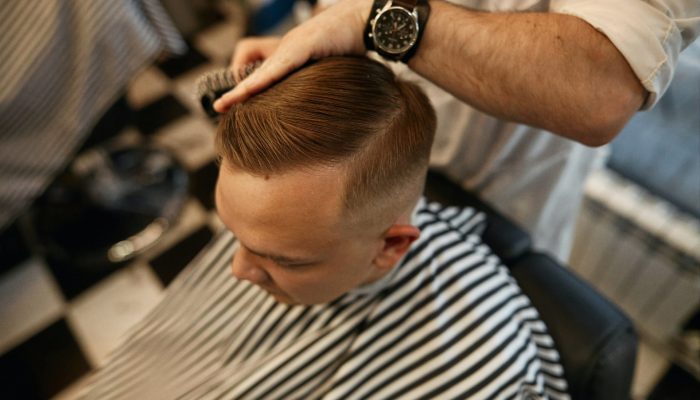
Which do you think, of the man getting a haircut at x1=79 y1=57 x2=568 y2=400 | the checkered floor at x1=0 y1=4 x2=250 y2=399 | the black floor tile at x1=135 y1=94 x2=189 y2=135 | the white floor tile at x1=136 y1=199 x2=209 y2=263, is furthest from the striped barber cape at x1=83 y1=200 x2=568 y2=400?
the black floor tile at x1=135 y1=94 x2=189 y2=135

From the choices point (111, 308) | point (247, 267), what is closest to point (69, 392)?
point (111, 308)

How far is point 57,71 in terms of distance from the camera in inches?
57.8

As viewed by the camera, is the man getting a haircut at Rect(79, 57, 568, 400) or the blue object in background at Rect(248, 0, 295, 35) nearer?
the man getting a haircut at Rect(79, 57, 568, 400)

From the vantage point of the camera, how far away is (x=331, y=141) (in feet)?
2.54

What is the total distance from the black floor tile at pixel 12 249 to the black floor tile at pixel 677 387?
2.75m

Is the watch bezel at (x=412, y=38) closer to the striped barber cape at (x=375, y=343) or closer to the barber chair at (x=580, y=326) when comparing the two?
the striped barber cape at (x=375, y=343)

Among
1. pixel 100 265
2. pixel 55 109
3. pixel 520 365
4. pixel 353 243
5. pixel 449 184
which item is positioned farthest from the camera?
pixel 100 265

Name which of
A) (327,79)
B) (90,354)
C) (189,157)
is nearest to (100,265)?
(90,354)

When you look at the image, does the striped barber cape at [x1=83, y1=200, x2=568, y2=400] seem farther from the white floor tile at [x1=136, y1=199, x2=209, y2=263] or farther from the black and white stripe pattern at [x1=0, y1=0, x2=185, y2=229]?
the white floor tile at [x1=136, y1=199, x2=209, y2=263]

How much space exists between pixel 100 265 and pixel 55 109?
0.87 m

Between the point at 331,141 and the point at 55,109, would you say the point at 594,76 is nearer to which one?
the point at 331,141

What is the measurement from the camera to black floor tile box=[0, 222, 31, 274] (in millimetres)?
2080

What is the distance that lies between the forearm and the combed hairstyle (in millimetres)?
110

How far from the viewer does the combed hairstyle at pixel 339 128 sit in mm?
778
